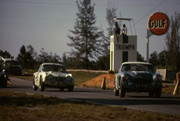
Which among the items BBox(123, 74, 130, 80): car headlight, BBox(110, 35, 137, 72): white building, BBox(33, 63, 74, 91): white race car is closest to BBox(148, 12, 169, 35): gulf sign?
BBox(110, 35, 137, 72): white building

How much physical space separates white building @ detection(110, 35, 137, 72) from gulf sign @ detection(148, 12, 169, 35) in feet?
10.3

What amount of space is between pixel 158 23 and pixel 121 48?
4269mm

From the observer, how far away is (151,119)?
8.80 meters

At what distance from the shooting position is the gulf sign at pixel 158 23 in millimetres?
31781

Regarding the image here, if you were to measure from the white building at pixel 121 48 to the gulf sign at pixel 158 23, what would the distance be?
3.13 meters

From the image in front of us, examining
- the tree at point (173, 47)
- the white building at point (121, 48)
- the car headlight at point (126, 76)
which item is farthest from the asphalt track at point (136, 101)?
the tree at point (173, 47)

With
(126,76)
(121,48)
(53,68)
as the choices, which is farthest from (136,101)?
(121,48)

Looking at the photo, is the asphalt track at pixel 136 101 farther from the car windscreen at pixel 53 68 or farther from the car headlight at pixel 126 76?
the car windscreen at pixel 53 68

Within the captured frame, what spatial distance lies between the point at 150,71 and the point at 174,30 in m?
43.7

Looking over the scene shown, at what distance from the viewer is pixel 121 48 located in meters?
34.4

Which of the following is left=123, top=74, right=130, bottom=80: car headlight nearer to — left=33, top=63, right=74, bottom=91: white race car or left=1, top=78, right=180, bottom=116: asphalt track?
left=1, top=78, right=180, bottom=116: asphalt track

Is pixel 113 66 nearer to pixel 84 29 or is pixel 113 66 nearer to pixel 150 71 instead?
pixel 150 71

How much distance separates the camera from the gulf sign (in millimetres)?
31781

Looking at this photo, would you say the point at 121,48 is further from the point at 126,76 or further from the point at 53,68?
the point at 126,76
